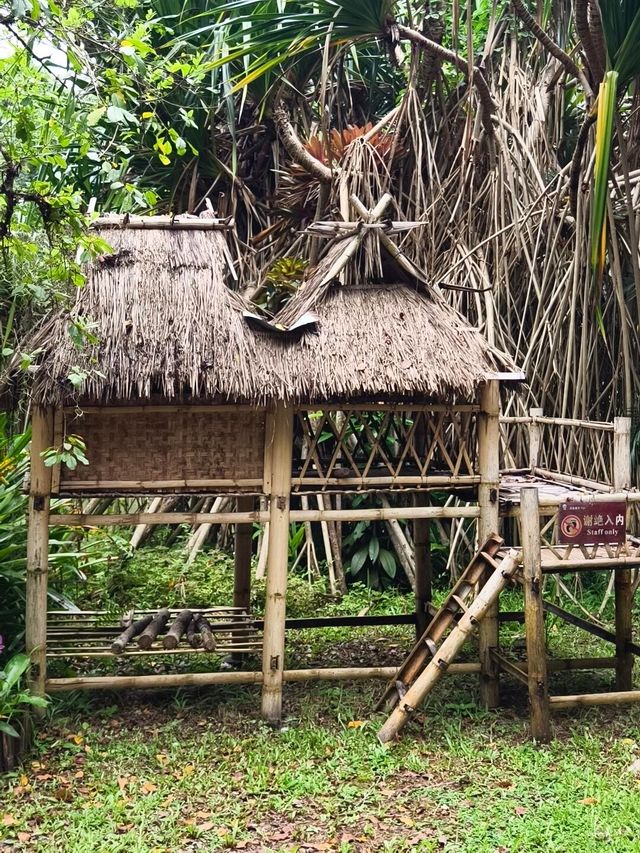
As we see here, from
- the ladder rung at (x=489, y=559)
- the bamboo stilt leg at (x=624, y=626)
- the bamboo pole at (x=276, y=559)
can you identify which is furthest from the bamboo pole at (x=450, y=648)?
the bamboo stilt leg at (x=624, y=626)

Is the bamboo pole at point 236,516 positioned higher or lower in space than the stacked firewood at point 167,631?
higher

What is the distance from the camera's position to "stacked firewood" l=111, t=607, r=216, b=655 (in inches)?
182

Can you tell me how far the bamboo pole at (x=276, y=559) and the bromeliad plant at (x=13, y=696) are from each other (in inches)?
52.0

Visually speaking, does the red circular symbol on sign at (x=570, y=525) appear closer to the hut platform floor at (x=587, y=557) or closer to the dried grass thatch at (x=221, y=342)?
the hut platform floor at (x=587, y=557)

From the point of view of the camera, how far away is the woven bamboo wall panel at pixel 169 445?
14.6ft

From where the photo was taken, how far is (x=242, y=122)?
8.23 metres

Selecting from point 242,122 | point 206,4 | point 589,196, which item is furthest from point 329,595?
point 206,4

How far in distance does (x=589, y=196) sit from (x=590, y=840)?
183 inches

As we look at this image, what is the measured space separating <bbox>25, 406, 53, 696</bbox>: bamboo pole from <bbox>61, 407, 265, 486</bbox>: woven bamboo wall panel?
0.13 metres

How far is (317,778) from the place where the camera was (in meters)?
4.01

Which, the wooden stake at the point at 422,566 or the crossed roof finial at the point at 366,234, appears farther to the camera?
the wooden stake at the point at 422,566

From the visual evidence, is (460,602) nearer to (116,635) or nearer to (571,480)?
(571,480)

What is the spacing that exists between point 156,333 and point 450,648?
8.24 feet

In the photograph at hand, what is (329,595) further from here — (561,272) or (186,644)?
A: (561,272)
